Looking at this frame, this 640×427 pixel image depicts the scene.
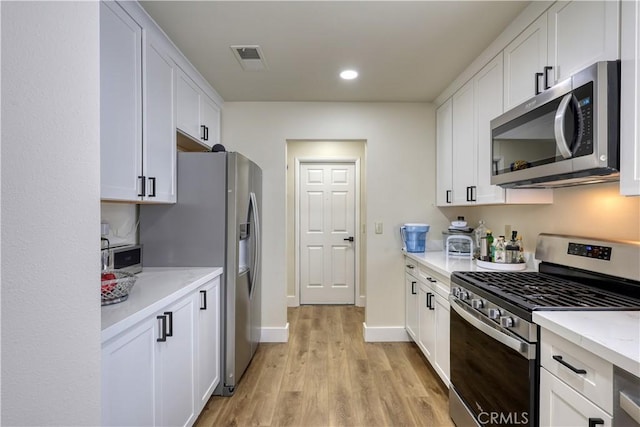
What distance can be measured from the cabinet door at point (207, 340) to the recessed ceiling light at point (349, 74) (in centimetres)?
183

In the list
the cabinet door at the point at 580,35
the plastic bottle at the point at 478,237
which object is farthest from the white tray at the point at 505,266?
the cabinet door at the point at 580,35

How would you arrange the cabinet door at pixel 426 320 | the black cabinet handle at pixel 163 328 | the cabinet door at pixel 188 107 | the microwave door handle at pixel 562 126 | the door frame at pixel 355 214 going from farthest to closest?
the door frame at pixel 355 214, the cabinet door at pixel 426 320, the cabinet door at pixel 188 107, the black cabinet handle at pixel 163 328, the microwave door handle at pixel 562 126

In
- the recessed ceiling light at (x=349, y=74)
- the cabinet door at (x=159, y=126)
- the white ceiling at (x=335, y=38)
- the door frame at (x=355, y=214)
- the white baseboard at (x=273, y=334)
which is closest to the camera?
the white ceiling at (x=335, y=38)

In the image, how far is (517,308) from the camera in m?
1.29

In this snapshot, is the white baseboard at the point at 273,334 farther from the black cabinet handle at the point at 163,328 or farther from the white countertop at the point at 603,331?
the white countertop at the point at 603,331

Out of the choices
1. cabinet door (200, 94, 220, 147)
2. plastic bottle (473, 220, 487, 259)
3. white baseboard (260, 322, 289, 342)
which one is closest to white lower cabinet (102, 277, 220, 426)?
white baseboard (260, 322, 289, 342)

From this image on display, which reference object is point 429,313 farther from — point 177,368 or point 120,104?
point 120,104

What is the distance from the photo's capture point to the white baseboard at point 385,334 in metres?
3.19

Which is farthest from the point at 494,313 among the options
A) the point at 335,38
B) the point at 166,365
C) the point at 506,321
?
the point at 335,38

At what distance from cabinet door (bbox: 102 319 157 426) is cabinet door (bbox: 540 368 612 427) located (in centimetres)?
155

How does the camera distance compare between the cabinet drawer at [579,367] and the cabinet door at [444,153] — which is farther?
the cabinet door at [444,153]

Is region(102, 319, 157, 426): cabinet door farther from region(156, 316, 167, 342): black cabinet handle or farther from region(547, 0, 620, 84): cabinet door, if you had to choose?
region(547, 0, 620, 84): cabinet door

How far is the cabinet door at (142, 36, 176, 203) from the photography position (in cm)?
185

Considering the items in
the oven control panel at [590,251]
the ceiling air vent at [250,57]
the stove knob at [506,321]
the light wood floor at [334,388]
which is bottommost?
the light wood floor at [334,388]
